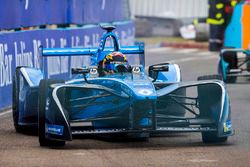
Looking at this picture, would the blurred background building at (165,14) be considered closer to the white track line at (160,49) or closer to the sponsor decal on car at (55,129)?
the white track line at (160,49)

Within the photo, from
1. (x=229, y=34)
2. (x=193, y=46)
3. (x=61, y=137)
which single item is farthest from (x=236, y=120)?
(x=193, y=46)

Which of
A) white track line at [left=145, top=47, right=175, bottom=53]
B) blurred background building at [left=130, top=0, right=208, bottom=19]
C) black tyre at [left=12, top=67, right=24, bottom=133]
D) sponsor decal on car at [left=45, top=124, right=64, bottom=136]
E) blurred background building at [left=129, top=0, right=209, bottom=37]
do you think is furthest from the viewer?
blurred background building at [left=130, top=0, right=208, bottom=19]

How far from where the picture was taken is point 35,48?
18125 mm

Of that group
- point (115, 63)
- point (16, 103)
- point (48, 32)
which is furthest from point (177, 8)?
point (115, 63)

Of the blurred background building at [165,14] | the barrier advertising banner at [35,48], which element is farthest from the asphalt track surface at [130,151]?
the blurred background building at [165,14]

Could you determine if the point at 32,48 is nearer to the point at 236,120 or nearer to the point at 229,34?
the point at 236,120

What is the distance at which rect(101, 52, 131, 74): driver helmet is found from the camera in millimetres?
12398

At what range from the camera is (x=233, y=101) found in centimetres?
1725

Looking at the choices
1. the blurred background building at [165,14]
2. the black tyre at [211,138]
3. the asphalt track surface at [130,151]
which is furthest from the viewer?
the blurred background building at [165,14]

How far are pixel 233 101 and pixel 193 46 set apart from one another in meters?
17.7

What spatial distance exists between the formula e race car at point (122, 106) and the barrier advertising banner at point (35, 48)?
3737mm

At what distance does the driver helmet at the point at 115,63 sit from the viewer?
12398 mm

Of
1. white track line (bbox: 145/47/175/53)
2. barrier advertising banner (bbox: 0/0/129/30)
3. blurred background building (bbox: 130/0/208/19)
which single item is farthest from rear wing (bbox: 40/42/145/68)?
blurred background building (bbox: 130/0/208/19)

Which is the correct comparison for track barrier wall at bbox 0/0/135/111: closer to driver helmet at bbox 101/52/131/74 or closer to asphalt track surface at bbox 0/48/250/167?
asphalt track surface at bbox 0/48/250/167
